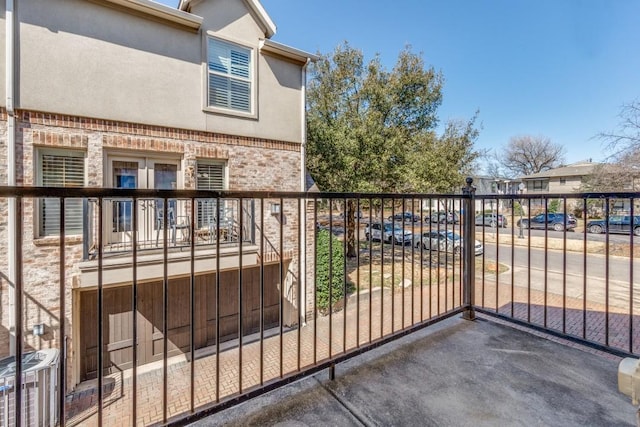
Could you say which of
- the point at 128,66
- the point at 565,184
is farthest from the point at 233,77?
the point at 565,184

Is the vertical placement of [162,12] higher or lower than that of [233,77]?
higher

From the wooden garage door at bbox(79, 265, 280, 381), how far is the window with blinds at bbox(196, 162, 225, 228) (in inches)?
49.1

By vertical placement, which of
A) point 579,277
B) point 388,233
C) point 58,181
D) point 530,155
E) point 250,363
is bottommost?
point 250,363

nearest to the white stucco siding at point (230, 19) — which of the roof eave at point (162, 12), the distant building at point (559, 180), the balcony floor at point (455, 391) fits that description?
the roof eave at point (162, 12)

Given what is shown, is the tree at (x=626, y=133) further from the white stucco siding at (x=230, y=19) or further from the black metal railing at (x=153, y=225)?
the black metal railing at (x=153, y=225)

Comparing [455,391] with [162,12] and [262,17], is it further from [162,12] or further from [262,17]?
[262,17]

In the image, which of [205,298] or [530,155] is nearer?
[205,298]

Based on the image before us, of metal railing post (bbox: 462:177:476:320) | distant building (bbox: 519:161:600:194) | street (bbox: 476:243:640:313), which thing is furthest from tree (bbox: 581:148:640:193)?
distant building (bbox: 519:161:600:194)

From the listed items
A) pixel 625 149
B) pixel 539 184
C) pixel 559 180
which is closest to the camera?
pixel 625 149

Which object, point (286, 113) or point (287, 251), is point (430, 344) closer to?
point (287, 251)

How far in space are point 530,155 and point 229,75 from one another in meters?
38.3

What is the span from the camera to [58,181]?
4809mm

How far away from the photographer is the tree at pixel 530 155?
109ft

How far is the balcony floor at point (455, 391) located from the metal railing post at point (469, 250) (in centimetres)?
44
